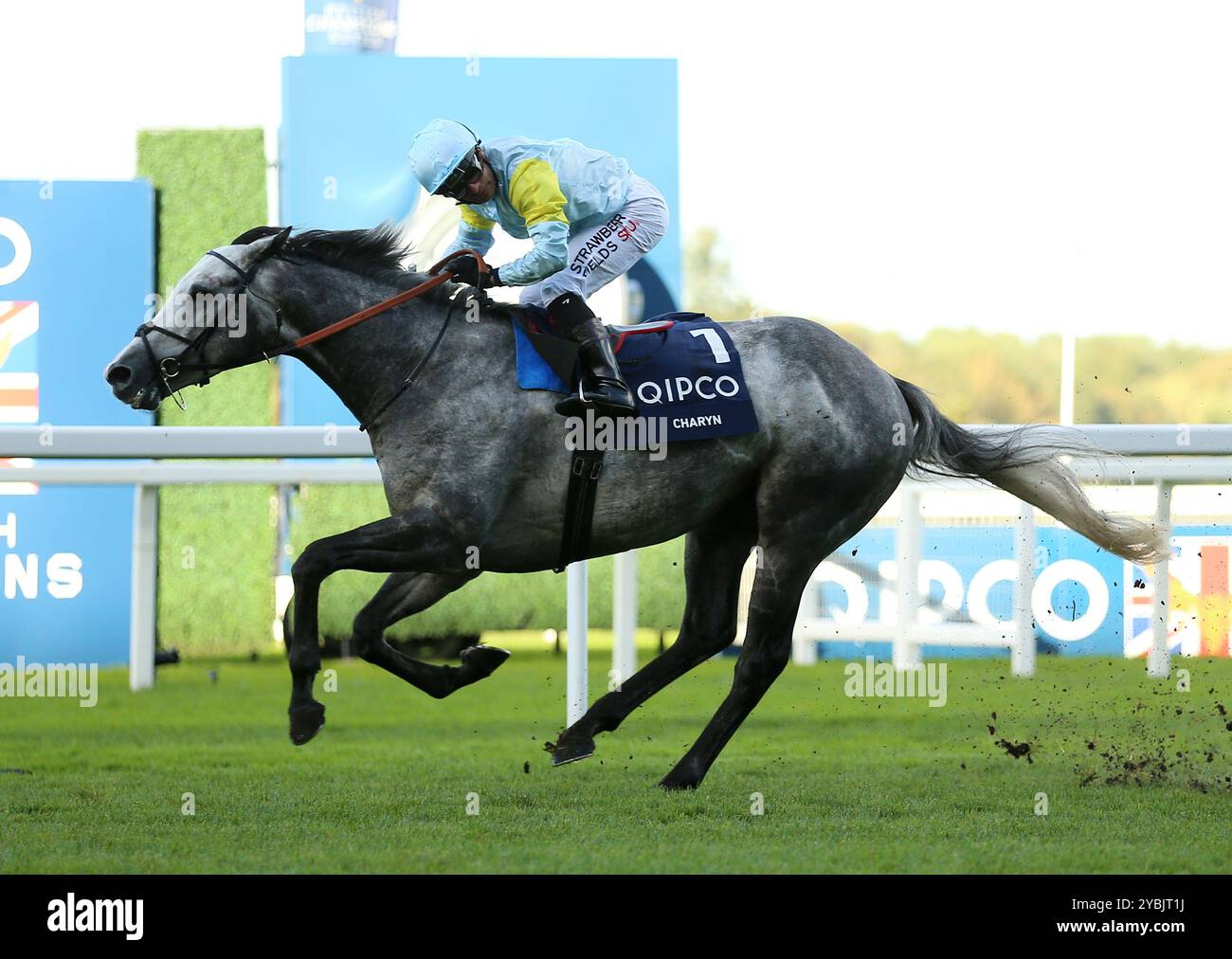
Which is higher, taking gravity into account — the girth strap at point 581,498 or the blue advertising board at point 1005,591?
the girth strap at point 581,498

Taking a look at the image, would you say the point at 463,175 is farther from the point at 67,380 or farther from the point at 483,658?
the point at 67,380

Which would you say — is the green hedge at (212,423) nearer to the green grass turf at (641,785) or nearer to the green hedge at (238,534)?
the green hedge at (238,534)

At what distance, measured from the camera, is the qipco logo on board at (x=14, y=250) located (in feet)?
41.0

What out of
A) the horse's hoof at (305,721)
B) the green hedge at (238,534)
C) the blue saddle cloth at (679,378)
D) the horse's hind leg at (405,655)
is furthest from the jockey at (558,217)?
the green hedge at (238,534)

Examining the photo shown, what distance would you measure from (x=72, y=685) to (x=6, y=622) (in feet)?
10.0

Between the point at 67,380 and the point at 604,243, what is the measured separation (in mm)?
8666

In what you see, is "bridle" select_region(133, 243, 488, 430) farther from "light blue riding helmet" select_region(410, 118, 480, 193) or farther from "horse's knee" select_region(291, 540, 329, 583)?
"horse's knee" select_region(291, 540, 329, 583)

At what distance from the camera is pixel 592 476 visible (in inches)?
174

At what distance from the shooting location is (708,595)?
199 inches

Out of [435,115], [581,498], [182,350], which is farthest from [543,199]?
[435,115]

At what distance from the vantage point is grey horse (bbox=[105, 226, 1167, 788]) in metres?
4.26

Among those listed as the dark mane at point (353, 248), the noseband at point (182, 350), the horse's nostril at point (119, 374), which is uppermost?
the dark mane at point (353, 248)

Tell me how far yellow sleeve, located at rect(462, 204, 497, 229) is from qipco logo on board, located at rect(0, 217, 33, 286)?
894 cm
